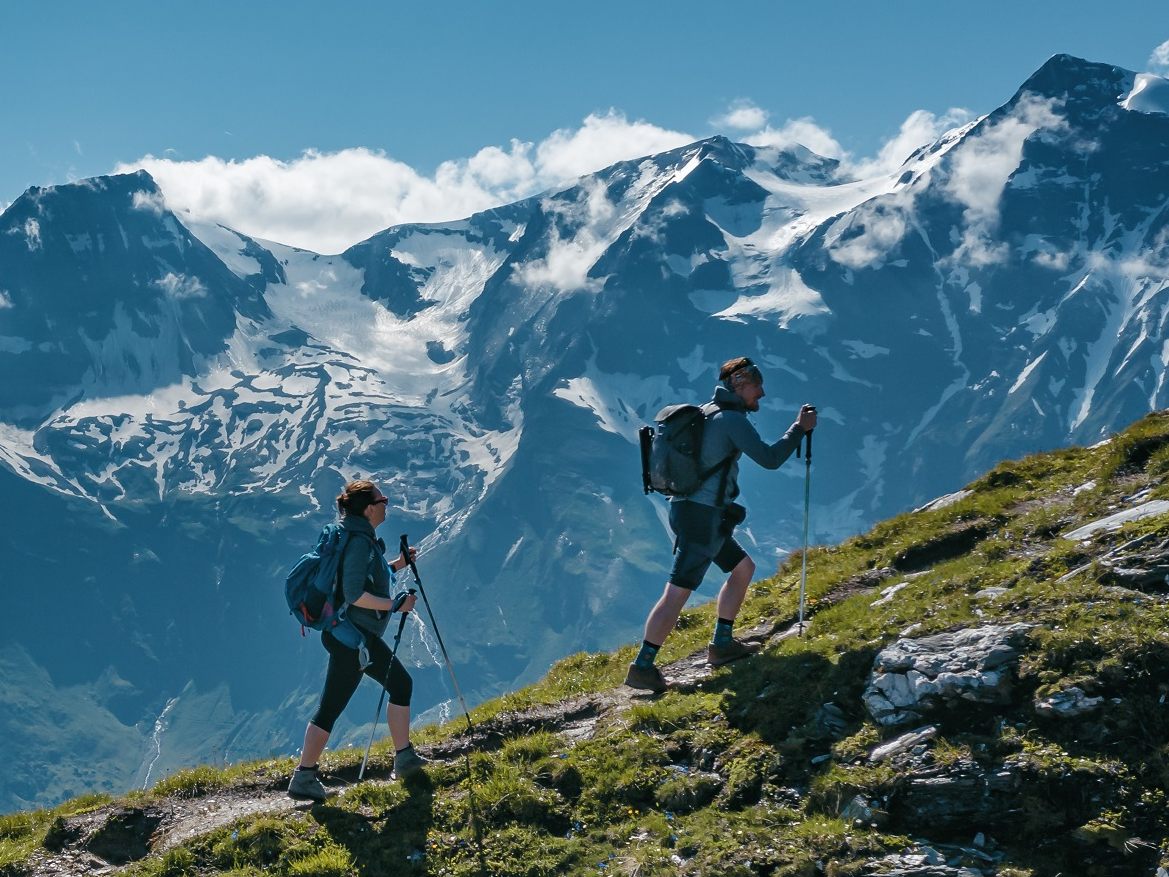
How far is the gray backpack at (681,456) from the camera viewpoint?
44.9 ft

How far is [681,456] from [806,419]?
1686 millimetres

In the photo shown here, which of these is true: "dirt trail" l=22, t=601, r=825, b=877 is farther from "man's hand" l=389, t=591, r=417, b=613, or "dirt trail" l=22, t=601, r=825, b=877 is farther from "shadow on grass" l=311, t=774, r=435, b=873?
"man's hand" l=389, t=591, r=417, b=613

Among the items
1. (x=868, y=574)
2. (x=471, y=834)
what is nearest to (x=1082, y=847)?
(x=471, y=834)

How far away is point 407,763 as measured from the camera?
12977 millimetres

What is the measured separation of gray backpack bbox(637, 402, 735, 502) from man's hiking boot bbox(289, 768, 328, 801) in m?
5.38

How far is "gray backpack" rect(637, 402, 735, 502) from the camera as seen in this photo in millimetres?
13695

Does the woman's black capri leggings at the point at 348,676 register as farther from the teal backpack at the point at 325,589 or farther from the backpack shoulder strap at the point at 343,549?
the backpack shoulder strap at the point at 343,549

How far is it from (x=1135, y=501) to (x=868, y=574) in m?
3.87

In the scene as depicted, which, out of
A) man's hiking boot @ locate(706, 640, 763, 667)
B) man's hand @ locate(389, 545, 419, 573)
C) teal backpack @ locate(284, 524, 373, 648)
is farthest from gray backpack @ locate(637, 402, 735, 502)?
teal backpack @ locate(284, 524, 373, 648)

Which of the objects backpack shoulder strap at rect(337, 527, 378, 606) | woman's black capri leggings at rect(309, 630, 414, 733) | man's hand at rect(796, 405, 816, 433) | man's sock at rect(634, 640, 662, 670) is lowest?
woman's black capri leggings at rect(309, 630, 414, 733)

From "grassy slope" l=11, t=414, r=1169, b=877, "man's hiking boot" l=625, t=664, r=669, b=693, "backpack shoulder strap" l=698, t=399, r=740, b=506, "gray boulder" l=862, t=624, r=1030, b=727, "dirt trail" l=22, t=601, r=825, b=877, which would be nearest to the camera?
"grassy slope" l=11, t=414, r=1169, b=877

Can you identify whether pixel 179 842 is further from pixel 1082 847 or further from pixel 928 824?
pixel 1082 847

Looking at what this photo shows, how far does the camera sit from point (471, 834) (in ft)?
36.8

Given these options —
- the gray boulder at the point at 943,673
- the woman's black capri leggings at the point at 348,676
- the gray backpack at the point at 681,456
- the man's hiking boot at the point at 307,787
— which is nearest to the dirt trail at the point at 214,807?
the man's hiking boot at the point at 307,787
